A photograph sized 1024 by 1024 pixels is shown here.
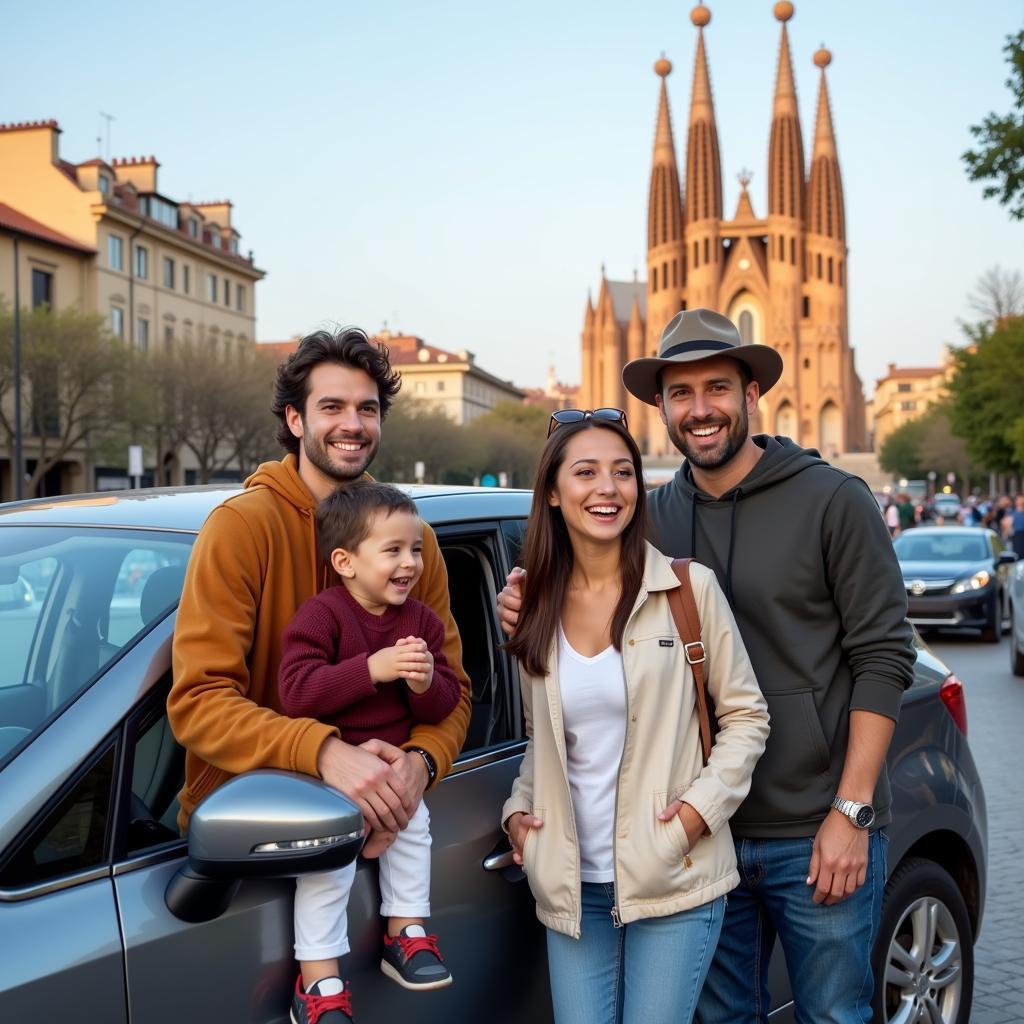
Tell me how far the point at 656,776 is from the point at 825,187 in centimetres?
12150

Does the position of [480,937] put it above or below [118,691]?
below

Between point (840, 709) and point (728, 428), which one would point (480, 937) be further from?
point (728, 428)

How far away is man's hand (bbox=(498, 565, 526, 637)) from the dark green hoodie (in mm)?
531

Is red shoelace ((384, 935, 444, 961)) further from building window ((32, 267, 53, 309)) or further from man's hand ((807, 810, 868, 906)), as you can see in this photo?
building window ((32, 267, 53, 309))

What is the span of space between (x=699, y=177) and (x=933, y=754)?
116 meters

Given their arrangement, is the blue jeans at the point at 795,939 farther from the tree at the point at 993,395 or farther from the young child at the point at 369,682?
the tree at the point at 993,395

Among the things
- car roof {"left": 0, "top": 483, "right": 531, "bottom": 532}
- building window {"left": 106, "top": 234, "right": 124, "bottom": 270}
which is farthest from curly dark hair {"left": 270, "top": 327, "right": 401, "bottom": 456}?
building window {"left": 106, "top": 234, "right": 124, "bottom": 270}

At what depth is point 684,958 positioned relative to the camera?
235cm

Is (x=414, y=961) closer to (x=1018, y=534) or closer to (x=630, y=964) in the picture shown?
(x=630, y=964)

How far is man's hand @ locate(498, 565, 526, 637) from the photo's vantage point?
254cm

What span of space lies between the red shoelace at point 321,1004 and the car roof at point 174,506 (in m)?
0.95

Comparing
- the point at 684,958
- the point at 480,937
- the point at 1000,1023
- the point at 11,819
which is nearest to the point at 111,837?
the point at 11,819

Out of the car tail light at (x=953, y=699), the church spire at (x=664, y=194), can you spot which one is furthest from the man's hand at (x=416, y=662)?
the church spire at (x=664, y=194)

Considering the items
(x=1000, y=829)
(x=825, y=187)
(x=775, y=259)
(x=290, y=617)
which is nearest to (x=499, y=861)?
(x=290, y=617)
